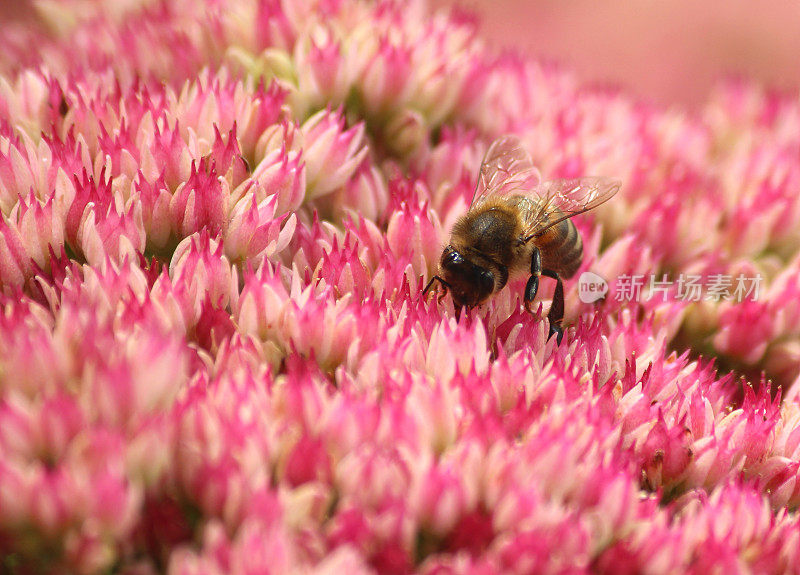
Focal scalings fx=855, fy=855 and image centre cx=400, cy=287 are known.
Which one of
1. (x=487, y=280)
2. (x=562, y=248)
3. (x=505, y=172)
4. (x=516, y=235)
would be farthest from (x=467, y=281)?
(x=505, y=172)

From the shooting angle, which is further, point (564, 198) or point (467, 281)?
point (564, 198)

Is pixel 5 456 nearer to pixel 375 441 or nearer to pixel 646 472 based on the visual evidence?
pixel 375 441

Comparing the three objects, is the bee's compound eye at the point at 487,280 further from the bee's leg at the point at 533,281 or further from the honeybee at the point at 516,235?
the bee's leg at the point at 533,281

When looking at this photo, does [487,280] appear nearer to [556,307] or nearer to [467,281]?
[467,281]

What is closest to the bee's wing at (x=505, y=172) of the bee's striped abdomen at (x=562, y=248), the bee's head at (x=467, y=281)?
the bee's striped abdomen at (x=562, y=248)

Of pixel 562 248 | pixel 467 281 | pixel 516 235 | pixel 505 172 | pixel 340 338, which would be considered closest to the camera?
pixel 340 338

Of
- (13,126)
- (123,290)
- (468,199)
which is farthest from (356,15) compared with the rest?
(123,290)

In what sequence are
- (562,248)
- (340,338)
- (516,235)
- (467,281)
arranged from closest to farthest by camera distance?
(340,338) < (467,281) < (516,235) < (562,248)
